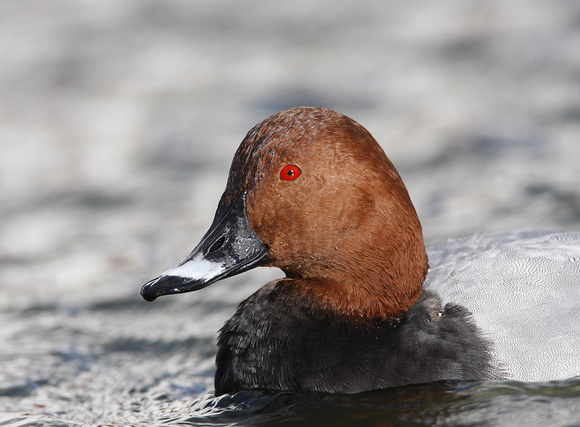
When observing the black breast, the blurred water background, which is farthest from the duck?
the blurred water background

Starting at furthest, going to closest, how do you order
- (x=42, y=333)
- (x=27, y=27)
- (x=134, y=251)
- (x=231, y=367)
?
(x=27, y=27)
(x=134, y=251)
(x=42, y=333)
(x=231, y=367)

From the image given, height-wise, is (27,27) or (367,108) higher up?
(27,27)

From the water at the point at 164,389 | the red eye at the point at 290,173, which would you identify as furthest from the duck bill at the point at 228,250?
the water at the point at 164,389

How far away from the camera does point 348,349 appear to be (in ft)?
12.2

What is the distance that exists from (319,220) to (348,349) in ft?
1.98

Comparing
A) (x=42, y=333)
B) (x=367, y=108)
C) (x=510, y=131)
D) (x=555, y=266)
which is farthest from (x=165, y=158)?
(x=555, y=266)

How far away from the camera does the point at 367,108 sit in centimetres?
756

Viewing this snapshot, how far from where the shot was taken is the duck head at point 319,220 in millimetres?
3648

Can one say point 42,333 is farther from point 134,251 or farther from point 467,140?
point 467,140

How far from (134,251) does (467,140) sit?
2.97 m

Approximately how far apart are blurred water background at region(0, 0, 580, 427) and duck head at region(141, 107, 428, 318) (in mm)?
528

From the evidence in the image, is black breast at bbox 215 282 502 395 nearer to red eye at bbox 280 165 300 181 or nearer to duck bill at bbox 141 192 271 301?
duck bill at bbox 141 192 271 301

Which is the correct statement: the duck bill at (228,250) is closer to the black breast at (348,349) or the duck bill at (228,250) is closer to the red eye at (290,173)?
the red eye at (290,173)

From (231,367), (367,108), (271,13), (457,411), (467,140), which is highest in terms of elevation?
(271,13)
